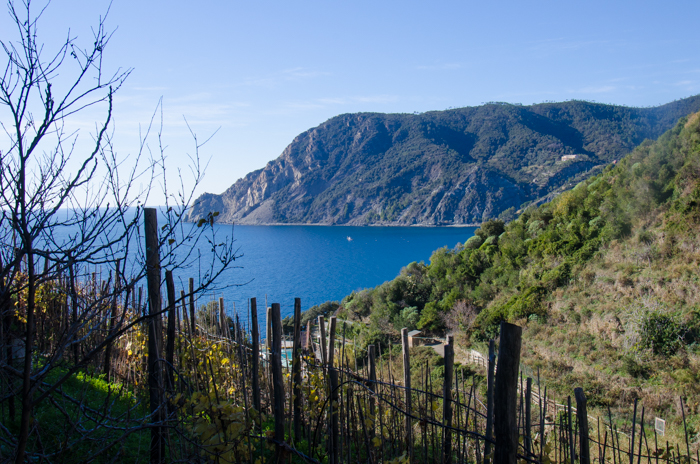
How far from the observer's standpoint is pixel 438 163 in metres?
110

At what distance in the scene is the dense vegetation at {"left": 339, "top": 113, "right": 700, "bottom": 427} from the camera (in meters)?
11.2

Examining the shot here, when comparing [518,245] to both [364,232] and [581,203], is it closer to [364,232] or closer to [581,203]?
[581,203]

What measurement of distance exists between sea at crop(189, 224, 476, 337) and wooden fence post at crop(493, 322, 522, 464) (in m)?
26.6

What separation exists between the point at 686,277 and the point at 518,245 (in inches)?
334

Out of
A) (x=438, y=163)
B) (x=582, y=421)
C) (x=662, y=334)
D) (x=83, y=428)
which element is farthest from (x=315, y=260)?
(x=582, y=421)

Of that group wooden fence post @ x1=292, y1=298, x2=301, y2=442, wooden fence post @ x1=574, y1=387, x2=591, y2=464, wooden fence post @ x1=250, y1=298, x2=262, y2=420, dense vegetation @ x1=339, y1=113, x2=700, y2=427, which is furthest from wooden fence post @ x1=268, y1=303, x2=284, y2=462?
dense vegetation @ x1=339, y1=113, x2=700, y2=427

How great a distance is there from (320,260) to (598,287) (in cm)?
5243

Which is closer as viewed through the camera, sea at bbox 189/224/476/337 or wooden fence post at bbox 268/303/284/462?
wooden fence post at bbox 268/303/284/462

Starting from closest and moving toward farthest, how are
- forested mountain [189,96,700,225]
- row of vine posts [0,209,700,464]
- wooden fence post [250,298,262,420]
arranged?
row of vine posts [0,209,700,464], wooden fence post [250,298,262,420], forested mountain [189,96,700,225]

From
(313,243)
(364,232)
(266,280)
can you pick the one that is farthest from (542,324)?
(364,232)

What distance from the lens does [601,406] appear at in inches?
390

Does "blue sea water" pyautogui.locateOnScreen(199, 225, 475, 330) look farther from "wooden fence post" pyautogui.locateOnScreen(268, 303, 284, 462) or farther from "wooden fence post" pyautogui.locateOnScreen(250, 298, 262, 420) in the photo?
"wooden fence post" pyautogui.locateOnScreen(268, 303, 284, 462)

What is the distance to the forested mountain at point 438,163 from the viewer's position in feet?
299

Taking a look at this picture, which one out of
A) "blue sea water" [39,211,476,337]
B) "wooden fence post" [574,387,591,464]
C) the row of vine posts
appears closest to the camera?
the row of vine posts
